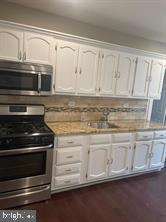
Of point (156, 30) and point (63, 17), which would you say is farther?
point (156, 30)

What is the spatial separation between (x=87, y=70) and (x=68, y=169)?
1486 millimetres

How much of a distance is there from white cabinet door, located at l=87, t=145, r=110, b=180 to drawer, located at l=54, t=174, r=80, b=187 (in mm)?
207

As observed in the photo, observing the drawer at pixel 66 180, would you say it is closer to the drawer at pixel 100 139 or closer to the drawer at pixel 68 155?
the drawer at pixel 68 155

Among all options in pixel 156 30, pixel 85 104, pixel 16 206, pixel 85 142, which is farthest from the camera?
pixel 85 104

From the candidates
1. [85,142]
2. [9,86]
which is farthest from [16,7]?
[85,142]

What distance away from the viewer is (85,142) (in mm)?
2662

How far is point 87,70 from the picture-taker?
2.83 meters

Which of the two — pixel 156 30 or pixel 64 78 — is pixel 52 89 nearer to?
pixel 64 78

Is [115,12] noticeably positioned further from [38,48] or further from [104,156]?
[104,156]

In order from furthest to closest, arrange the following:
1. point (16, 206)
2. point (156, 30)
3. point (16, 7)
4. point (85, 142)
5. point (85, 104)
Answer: point (85, 104)
point (156, 30)
point (85, 142)
point (16, 7)
point (16, 206)

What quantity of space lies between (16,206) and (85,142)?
1180 millimetres

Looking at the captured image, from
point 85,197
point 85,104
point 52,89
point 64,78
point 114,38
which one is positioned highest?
point 114,38

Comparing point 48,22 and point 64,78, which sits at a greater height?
point 48,22

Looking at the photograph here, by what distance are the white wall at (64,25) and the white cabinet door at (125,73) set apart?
397 millimetres
